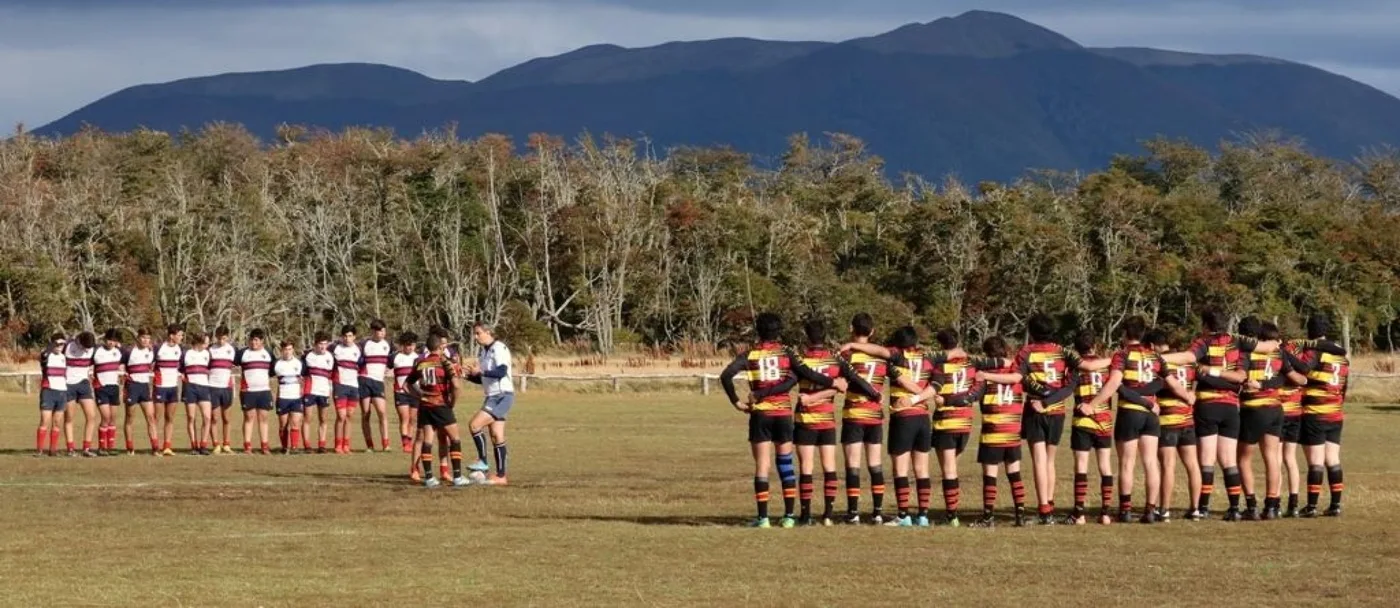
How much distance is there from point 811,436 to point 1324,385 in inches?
220

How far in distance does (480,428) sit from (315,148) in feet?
249

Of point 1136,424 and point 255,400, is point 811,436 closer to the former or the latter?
point 1136,424

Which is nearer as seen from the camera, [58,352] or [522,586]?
[522,586]

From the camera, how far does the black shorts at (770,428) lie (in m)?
19.0

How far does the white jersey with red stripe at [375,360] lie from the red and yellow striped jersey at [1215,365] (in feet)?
48.7

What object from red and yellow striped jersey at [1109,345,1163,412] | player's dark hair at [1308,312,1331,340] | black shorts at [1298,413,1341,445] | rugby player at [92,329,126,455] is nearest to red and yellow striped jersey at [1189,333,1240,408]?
red and yellow striped jersey at [1109,345,1163,412]

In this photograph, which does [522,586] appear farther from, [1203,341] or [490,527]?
[1203,341]

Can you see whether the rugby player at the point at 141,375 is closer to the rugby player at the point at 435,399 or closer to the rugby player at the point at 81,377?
the rugby player at the point at 81,377

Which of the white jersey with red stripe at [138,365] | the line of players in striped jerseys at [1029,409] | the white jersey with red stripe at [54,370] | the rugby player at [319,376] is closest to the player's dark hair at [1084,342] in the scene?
the line of players in striped jerseys at [1029,409]

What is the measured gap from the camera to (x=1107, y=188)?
75.0 metres

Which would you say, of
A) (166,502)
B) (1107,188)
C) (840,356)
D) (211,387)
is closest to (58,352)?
(211,387)

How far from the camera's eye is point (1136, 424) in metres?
19.3

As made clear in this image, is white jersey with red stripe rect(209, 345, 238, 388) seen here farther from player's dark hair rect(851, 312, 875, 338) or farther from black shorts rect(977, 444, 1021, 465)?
black shorts rect(977, 444, 1021, 465)

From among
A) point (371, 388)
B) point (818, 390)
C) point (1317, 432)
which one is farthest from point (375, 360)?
point (1317, 432)
